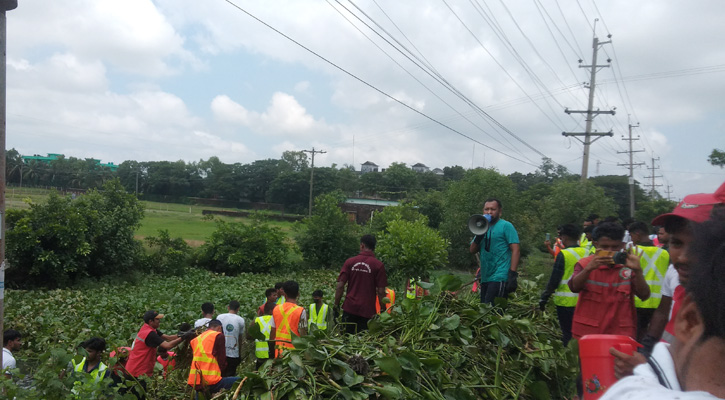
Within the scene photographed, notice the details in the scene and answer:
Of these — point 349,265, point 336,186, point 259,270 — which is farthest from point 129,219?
point 336,186

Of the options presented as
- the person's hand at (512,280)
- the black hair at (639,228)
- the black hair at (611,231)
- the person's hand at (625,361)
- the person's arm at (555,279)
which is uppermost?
the black hair at (611,231)

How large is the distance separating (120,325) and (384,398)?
979cm

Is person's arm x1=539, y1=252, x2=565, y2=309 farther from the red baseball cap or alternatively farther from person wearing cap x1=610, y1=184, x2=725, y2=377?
the red baseball cap

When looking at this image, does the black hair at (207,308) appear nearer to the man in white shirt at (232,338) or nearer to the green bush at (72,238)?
the man in white shirt at (232,338)

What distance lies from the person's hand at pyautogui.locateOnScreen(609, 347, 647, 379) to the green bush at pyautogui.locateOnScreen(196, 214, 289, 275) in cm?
2504

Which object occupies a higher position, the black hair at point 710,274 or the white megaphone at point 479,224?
the black hair at point 710,274

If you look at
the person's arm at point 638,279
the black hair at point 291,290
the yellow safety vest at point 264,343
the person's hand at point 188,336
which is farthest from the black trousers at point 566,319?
the person's hand at point 188,336

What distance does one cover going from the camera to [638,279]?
3734 millimetres

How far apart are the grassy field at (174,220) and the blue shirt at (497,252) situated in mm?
23665

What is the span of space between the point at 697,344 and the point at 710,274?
168 millimetres

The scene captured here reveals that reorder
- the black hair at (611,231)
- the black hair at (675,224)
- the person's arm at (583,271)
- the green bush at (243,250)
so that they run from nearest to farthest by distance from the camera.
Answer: the black hair at (675,224) → the person's arm at (583,271) → the black hair at (611,231) → the green bush at (243,250)

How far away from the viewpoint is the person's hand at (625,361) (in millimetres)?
1599

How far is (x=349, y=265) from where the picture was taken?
636 centimetres

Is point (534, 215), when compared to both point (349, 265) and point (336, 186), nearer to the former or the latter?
point (349, 265)
